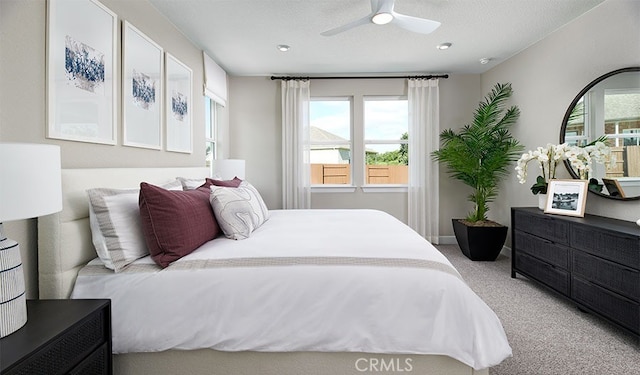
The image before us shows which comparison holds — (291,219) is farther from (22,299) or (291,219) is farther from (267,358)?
(22,299)

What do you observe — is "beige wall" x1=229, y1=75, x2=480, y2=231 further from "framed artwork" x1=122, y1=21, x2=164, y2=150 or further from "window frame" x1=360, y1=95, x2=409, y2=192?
"framed artwork" x1=122, y1=21, x2=164, y2=150

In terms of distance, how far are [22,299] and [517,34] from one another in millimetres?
4308

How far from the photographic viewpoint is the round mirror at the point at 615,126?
2381 mm

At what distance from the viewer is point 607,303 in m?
2.12

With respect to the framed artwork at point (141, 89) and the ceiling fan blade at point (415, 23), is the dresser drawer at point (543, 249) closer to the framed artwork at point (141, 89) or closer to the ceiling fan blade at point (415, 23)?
the ceiling fan blade at point (415, 23)

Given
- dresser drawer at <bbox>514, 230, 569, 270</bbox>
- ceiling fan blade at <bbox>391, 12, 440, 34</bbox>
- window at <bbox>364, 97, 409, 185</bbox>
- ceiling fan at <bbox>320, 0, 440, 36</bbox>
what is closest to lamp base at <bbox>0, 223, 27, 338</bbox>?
ceiling fan at <bbox>320, 0, 440, 36</bbox>

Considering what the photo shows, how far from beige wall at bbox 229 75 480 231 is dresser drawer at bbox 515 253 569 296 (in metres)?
1.66

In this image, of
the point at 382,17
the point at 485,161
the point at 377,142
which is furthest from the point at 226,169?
the point at 485,161

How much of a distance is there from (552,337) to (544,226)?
105 centimetres

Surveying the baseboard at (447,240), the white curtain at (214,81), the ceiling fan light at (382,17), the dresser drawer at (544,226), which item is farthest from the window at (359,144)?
the ceiling fan light at (382,17)

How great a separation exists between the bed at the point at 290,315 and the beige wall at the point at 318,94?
10.6 ft

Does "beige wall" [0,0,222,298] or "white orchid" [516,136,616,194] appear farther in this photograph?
"white orchid" [516,136,616,194]

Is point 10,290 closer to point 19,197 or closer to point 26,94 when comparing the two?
point 19,197

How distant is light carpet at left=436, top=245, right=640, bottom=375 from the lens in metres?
1.76
